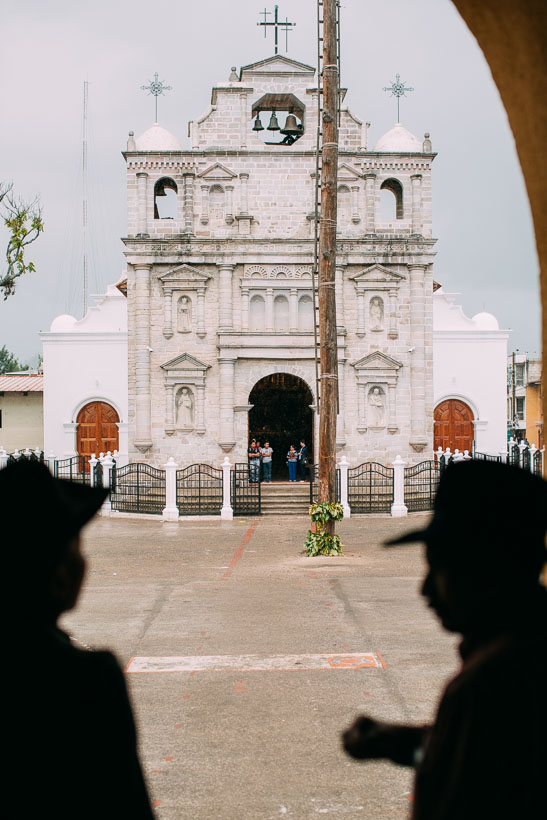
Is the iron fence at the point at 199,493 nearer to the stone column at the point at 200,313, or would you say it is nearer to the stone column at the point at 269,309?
the stone column at the point at 200,313

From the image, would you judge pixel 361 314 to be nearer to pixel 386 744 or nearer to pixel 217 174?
pixel 217 174

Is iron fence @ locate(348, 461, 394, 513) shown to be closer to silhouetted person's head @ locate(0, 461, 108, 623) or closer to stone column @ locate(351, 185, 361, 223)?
stone column @ locate(351, 185, 361, 223)

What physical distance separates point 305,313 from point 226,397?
136 inches

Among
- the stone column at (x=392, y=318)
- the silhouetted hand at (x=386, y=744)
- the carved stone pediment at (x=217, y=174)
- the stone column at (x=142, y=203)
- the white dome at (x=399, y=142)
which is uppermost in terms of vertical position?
the white dome at (x=399, y=142)

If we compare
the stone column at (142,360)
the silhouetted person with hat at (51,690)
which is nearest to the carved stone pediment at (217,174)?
the stone column at (142,360)

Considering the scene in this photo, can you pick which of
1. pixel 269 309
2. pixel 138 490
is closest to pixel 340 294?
pixel 269 309

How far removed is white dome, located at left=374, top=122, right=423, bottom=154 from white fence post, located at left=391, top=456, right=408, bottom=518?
392 inches

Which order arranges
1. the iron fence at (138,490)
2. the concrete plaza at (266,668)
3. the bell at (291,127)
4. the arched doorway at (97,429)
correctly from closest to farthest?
the concrete plaza at (266,668) < the iron fence at (138,490) < the bell at (291,127) < the arched doorway at (97,429)

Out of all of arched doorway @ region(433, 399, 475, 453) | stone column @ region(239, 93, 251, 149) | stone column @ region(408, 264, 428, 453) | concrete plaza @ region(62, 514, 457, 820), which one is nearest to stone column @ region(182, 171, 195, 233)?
stone column @ region(239, 93, 251, 149)

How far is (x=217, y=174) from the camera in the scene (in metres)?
27.0

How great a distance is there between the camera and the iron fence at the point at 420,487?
24.4 meters

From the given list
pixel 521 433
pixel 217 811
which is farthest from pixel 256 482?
pixel 521 433

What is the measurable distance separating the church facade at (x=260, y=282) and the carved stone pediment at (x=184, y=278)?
0.03m

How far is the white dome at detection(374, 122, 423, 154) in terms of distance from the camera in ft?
90.0
